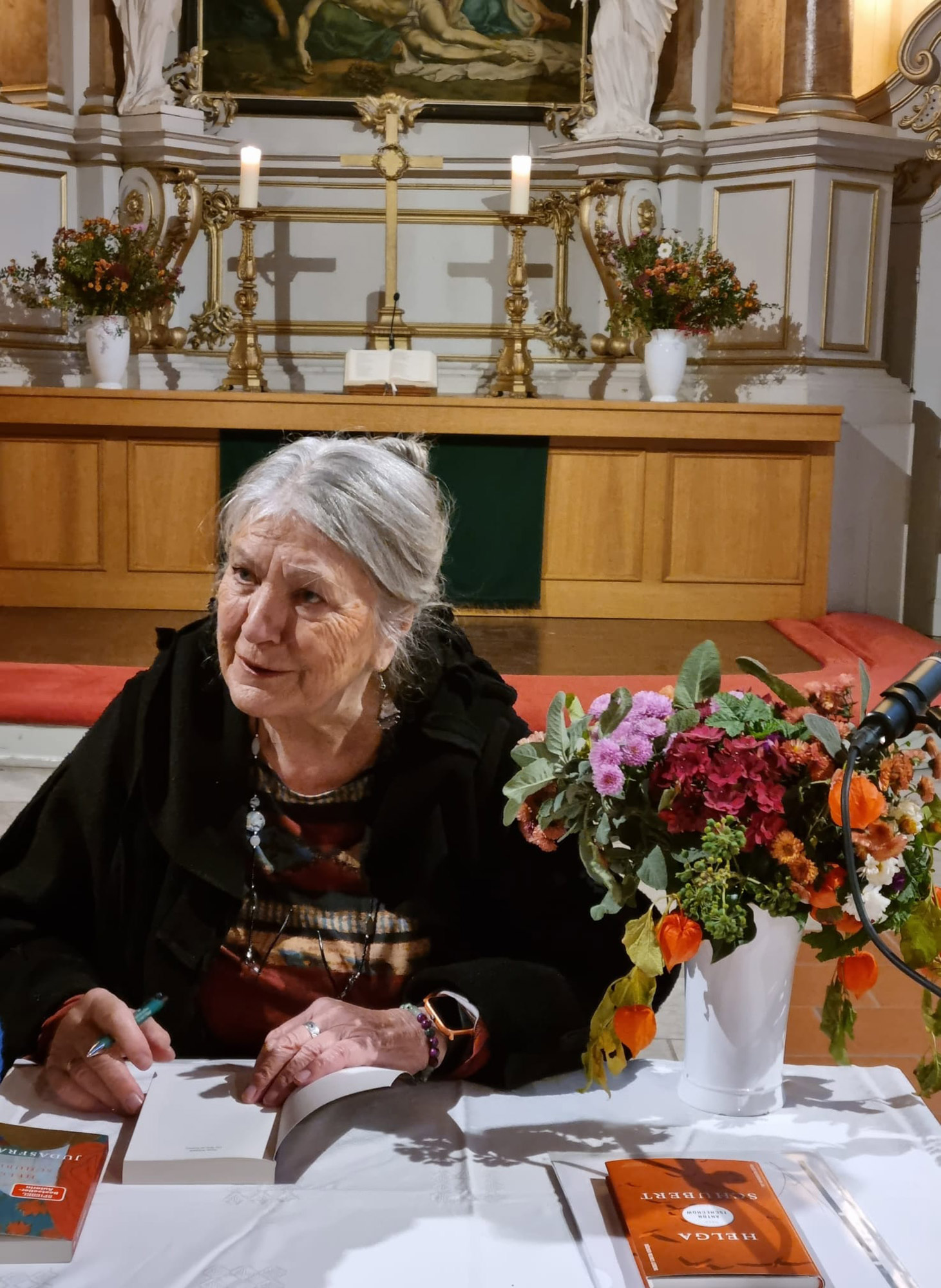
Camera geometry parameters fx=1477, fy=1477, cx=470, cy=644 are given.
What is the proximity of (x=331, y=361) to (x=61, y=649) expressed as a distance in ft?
9.60

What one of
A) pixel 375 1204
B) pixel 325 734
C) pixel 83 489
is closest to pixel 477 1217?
pixel 375 1204

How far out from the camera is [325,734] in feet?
5.71

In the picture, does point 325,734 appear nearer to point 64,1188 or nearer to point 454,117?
point 64,1188

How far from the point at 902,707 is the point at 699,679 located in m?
0.29

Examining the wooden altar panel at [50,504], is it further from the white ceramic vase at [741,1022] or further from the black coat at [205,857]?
the white ceramic vase at [741,1022]

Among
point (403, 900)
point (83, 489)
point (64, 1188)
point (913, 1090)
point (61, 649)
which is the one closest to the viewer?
point (64, 1188)

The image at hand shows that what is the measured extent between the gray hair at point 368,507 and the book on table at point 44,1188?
0.66 meters

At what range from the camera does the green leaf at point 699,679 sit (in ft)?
4.71

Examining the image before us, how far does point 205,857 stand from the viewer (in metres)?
1.68

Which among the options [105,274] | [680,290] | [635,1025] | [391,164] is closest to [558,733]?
[635,1025]

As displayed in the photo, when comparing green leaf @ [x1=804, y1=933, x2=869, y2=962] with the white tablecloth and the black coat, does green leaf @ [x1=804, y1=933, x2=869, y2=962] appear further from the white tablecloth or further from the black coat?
the black coat

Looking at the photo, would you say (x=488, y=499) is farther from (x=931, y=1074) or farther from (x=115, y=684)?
(x=931, y=1074)

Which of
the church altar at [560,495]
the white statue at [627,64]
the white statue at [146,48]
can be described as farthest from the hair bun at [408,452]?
the white statue at [146,48]

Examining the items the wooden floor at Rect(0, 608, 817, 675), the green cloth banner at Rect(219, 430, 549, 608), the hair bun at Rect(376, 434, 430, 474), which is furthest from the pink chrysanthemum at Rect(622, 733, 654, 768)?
the green cloth banner at Rect(219, 430, 549, 608)
